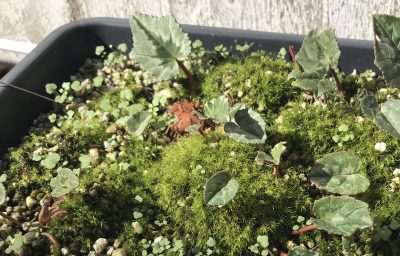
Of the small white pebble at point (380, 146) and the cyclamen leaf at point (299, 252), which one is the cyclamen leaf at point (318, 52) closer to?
the small white pebble at point (380, 146)

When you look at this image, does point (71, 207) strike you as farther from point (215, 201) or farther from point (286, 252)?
point (286, 252)

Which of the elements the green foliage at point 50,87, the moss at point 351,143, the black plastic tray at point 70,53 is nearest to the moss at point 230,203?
the moss at point 351,143

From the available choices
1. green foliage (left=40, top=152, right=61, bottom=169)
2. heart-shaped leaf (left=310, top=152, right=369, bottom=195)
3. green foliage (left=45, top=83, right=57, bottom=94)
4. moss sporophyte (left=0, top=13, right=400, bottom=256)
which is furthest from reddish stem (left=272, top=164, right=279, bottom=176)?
green foliage (left=45, top=83, right=57, bottom=94)

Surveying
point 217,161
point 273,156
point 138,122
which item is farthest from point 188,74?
point 273,156

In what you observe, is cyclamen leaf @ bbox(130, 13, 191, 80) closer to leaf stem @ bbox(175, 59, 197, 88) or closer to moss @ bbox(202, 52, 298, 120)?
leaf stem @ bbox(175, 59, 197, 88)

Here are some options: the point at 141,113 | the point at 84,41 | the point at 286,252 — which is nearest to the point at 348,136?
the point at 286,252

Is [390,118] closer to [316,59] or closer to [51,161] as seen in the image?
[316,59]
